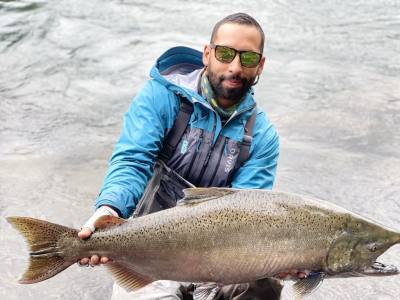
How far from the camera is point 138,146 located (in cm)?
414

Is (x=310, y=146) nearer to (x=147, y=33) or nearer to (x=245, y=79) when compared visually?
(x=245, y=79)

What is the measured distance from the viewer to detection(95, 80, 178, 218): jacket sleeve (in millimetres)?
3832

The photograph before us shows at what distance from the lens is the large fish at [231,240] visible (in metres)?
3.44

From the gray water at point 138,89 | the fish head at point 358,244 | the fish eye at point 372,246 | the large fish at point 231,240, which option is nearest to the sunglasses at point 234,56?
the large fish at point 231,240

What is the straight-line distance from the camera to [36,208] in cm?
639

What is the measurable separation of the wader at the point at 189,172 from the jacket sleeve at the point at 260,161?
0.22 feet

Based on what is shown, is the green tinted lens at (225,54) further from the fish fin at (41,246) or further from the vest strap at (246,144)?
the fish fin at (41,246)

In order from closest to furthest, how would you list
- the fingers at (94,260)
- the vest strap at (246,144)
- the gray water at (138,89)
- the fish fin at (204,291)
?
the fingers at (94,260)
the fish fin at (204,291)
the vest strap at (246,144)
the gray water at (138,89)

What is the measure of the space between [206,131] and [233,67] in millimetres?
455

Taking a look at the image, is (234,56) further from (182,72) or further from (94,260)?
(94,260)

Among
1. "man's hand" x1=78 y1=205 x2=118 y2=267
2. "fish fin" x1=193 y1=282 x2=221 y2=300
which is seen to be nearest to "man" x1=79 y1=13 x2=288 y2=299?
"fish fin" x1=193 y1=282 x2=221 y2=300

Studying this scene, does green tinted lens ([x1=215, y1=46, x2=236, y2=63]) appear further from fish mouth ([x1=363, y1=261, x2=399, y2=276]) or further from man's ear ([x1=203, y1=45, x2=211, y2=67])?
fish mouth ([x1=363, y1=261, x2=399, y2=276])

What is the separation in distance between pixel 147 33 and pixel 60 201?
6753 mm

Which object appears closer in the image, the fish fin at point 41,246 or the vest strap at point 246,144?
the fish fin at point 41,246
